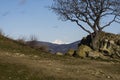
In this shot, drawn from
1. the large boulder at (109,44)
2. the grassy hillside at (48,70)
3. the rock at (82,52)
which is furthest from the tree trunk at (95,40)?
the grassy hillside at (48,70)

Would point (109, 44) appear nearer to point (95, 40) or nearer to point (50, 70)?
point (95, 40)

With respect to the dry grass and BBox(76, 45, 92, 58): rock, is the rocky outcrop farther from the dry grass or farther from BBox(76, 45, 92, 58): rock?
the dry grass

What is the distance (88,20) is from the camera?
34.2 meters

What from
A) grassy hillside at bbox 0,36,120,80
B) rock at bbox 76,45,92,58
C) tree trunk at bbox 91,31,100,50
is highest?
tree trunk at bbox 91,31,100,50

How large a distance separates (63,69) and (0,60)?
294 centimetres

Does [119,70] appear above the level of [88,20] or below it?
below

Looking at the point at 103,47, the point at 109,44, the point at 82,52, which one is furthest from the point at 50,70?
the point at 109,44

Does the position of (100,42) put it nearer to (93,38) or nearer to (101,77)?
(93,38)

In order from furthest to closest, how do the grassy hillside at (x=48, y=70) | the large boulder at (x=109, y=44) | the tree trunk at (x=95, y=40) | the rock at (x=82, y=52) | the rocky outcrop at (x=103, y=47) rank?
the tree trunk at (x=95, y=40) → the large boulder at (x=109, y=44) → the rocky outcrop at (x=103, y=47) → the rock at (x=82, y=52) → the grassy hillside at (x=48, y=70)

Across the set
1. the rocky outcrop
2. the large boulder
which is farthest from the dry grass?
the large boulder

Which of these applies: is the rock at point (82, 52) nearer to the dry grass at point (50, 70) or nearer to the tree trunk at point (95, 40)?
the tree trunk at point (95, 40)

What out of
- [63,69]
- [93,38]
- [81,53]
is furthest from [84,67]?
[93,38]

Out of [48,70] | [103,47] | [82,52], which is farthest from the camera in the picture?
[103,47]

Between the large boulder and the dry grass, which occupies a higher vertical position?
the large boulder
